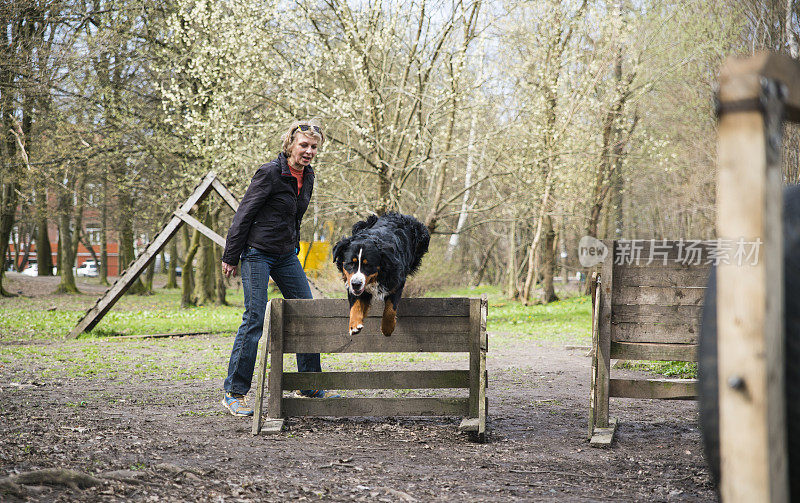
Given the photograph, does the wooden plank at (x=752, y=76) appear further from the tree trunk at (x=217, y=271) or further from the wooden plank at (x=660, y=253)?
the tree trunk at (x=217, y=271)

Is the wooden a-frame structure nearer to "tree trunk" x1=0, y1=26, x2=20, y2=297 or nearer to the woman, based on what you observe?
the woman

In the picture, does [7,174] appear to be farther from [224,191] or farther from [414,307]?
[414,307]

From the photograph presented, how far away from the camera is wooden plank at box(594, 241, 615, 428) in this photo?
220 inches

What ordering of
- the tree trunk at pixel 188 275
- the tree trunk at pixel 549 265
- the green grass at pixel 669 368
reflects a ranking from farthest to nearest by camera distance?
1. the tree trunk at pixel 549 265
2. the tree trunk at pixel 188 275
3. the green grass at pixel 669 368

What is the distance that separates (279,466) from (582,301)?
66.5 ft

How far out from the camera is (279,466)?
14.7ft

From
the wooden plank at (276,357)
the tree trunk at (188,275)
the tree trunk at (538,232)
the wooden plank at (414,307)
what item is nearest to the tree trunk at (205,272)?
the tree trunk at (188,275)

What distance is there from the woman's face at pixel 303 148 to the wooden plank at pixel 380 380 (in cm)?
179

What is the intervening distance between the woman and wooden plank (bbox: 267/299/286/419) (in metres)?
0.28

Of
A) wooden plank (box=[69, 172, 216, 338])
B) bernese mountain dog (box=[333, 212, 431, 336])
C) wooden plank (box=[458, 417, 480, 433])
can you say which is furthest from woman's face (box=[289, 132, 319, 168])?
wooden plank (box=[69, 172, 216, 338])

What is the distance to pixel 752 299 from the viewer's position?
170 cm

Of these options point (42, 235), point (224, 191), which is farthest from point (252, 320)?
point (42, 235)

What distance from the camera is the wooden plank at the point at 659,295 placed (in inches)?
217

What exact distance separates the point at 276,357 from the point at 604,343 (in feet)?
8.59
